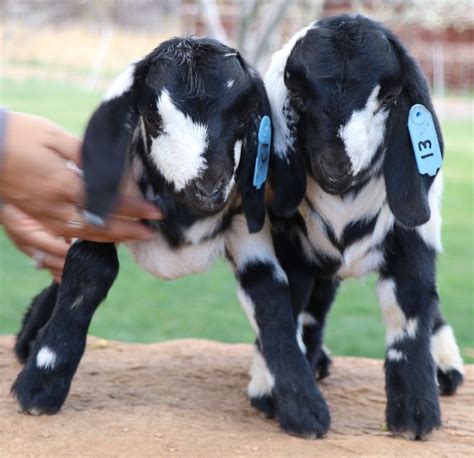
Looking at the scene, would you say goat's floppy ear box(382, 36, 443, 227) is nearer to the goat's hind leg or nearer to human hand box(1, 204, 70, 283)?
the goat's hind leg

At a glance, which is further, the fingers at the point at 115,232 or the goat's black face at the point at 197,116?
the fingers at the point at 115,232

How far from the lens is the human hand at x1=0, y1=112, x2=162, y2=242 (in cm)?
296

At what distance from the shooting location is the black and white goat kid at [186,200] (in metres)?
3.05

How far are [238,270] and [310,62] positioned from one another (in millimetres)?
837

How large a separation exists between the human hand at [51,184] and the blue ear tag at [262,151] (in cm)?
38

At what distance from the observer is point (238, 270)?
3.49m

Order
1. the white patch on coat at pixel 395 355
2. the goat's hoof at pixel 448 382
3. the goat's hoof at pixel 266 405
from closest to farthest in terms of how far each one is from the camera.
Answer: the white patch on coat at pixel 395 355, the goat's hoof at pixel 266 405, the goat's hoof at pixel 448 382

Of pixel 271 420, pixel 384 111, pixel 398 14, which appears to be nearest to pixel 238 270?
pixel 271 420

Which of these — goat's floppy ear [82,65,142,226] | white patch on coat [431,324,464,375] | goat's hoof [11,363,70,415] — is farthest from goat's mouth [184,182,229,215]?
white patch on coat [431,324,464,375]

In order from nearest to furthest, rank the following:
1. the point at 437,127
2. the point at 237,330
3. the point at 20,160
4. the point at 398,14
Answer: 1. the point at 20,160
2. the point at 437,127
3. the point at 237,330
4. the point at 398,14

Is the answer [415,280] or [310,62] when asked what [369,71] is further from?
[415,280]

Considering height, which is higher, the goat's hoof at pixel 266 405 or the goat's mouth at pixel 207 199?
the goat's mouth at pixel 207 199

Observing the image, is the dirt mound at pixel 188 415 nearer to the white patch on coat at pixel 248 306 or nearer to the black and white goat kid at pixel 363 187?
the black and white goat kid at pixel 363 187

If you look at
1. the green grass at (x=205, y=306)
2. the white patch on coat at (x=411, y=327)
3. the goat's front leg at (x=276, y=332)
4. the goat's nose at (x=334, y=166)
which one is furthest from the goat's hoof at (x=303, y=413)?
the green grass at (x=205, y=306)
